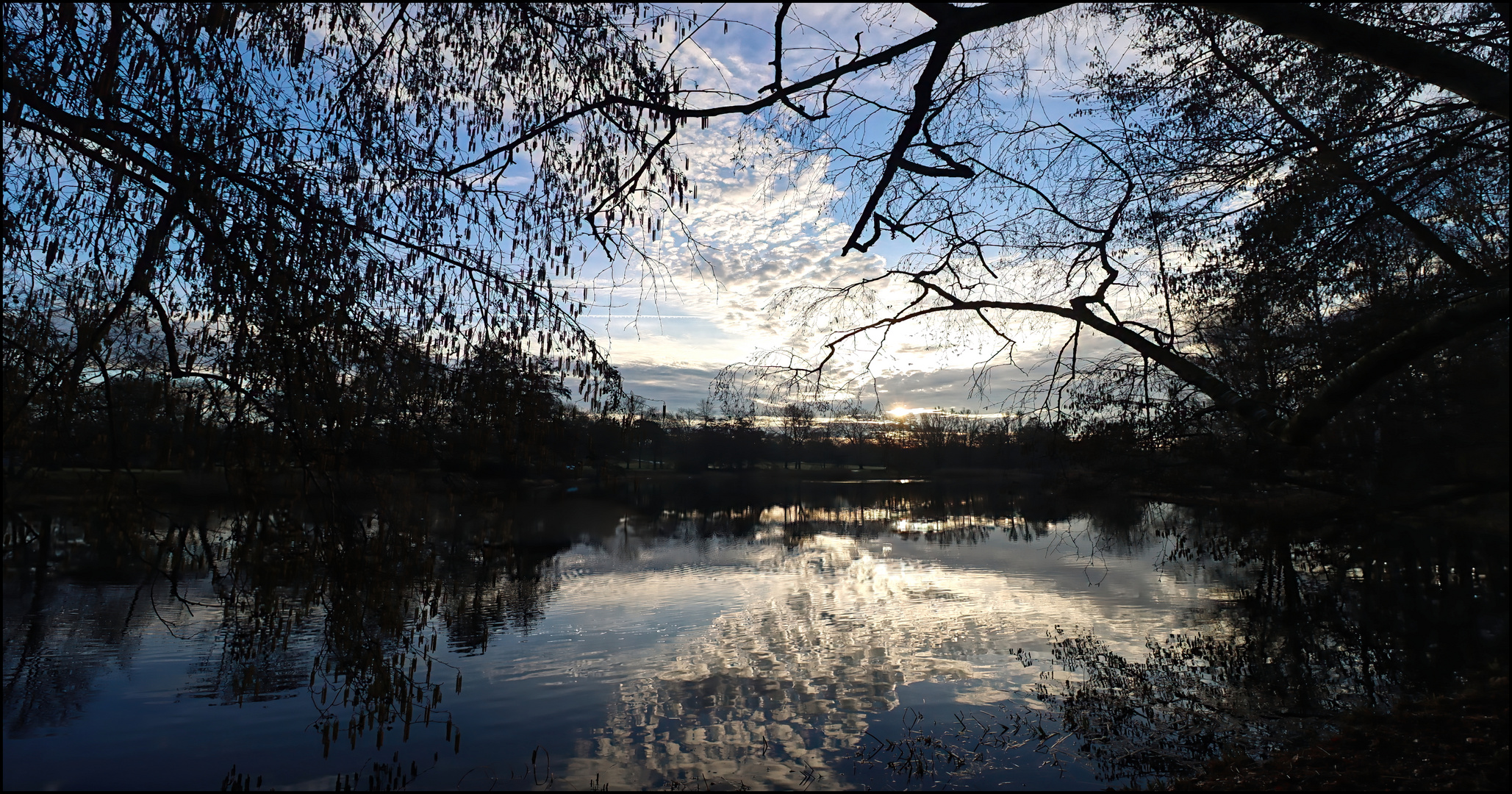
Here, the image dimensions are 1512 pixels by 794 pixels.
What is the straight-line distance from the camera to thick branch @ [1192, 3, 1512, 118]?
384cm

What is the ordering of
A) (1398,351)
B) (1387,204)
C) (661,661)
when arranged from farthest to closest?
1. (661,661)
2. (1387,204)
3. (1398,351)

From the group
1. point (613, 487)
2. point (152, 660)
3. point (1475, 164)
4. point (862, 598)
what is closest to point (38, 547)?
point (152, 660)

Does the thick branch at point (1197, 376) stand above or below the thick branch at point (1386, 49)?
below

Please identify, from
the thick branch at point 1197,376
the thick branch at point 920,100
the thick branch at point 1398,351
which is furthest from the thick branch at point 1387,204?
the thick branch at point 920,100

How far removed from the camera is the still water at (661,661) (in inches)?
212

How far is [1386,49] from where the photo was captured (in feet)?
13.2

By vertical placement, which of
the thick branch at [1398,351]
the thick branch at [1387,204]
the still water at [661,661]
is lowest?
the still water at [661,661]

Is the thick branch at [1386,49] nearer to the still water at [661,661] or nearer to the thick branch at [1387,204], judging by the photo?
the thick branch at [1387,204]

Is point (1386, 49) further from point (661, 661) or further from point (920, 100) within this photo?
point (661, 661)

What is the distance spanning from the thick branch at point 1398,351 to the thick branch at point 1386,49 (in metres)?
1.07

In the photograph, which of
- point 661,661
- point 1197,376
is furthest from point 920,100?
point 661,661

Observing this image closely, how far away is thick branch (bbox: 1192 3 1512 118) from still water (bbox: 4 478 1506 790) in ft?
11.7

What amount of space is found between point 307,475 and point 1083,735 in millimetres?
7921

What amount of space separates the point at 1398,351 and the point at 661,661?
9.85m
